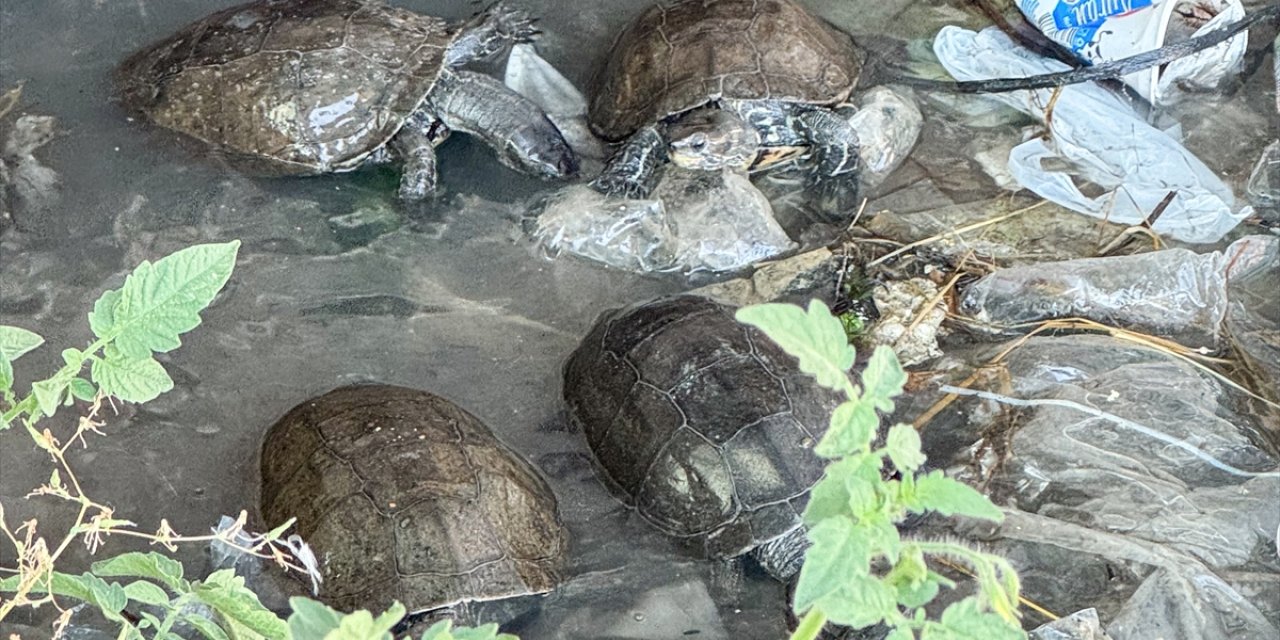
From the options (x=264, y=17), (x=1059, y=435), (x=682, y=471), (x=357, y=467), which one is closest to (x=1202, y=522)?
(x=1059, y=435)

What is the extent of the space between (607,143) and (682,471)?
1.82 meters

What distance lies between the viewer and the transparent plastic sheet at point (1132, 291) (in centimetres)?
372

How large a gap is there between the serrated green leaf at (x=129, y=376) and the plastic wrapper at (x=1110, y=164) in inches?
135

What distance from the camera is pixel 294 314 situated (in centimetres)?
394

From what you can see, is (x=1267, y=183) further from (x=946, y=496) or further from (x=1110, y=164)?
(x=946, y=496)

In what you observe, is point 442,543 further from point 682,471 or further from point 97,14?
point 97,14

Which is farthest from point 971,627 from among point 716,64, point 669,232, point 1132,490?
point 716,64

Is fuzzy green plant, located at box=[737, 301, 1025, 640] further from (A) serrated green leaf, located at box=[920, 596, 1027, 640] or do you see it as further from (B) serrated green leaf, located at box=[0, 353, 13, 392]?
(B) serrated green leaf, located at box=[0, 353, 13, 392]

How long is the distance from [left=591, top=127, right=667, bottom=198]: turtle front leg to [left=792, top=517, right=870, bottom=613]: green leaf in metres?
3.05

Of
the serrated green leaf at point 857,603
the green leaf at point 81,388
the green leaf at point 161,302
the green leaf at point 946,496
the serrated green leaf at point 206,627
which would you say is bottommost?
the serrated green leaf at point 206,627

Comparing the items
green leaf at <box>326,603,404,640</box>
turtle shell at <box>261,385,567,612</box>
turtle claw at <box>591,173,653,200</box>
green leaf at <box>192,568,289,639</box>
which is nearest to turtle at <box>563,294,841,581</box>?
turtle shell at <box>261,385,567,612</box>

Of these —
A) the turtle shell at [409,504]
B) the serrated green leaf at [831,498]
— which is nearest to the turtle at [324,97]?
the turtle shell at [409,504]

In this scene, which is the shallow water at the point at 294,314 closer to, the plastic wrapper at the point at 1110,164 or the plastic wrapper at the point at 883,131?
the plastic wrapper at the point at 883,131

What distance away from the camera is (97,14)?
4926 millimetres
